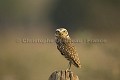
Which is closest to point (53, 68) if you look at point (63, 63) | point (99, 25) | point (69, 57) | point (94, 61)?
point (63, 63)

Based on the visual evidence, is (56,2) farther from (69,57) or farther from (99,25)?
(69,57)

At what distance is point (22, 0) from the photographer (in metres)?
4.10

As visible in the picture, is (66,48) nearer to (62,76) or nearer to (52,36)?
(62,76)

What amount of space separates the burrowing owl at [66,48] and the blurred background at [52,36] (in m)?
1.09

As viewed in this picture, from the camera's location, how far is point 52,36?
4020 millimetres

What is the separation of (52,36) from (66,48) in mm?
1287

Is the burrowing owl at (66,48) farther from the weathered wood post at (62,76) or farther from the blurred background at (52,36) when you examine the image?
the blurred background at (52,36)

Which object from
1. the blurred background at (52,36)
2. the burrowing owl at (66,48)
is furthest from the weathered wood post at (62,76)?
the blurred background at (52,36)

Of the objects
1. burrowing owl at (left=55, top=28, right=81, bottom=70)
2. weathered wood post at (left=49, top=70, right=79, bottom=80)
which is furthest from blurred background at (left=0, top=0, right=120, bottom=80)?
weathered wood post at (left=49, top=70, right=79, bottom=80)

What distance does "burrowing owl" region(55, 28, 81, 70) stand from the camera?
261 cm

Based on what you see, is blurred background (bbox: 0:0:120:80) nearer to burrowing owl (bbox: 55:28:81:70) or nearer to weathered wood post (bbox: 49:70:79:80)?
burrowing owl (bbox: 55:28:81:70)

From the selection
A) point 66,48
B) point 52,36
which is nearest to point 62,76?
point 66,48

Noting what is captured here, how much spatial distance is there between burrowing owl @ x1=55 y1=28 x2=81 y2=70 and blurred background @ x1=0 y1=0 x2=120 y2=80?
1.09 m

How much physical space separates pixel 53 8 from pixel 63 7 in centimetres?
12
